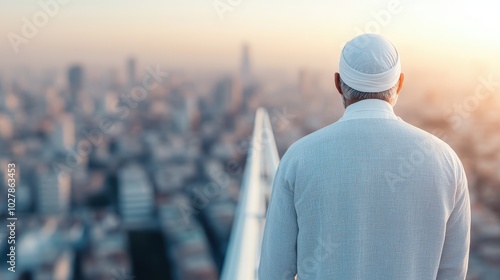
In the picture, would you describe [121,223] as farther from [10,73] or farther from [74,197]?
[10,73]

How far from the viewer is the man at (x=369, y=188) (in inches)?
19.3

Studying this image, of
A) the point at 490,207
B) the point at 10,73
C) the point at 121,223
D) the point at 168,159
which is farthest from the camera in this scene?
the point at 168,159

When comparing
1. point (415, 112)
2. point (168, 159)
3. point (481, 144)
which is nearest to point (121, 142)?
point (168, 159)

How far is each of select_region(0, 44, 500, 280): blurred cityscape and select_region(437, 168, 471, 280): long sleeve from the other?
2874mm

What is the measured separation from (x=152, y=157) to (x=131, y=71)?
186 centimetres

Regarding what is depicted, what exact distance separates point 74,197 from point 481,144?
5.00m

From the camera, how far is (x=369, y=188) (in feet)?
1.60

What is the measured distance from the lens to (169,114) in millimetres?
8609

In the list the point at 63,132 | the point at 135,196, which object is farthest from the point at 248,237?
the point at 63,132

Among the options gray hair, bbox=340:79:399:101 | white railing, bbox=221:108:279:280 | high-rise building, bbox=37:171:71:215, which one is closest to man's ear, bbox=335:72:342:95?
gray hair, bbox=340:79:399:101

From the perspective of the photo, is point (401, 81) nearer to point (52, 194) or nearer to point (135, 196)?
point (52, 194)

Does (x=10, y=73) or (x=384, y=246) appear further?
(x=10, y=73)

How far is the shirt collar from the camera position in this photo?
51cm

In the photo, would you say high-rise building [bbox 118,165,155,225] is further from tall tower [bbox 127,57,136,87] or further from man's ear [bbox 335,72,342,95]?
man's ear [bbox 335,72,342,95]
